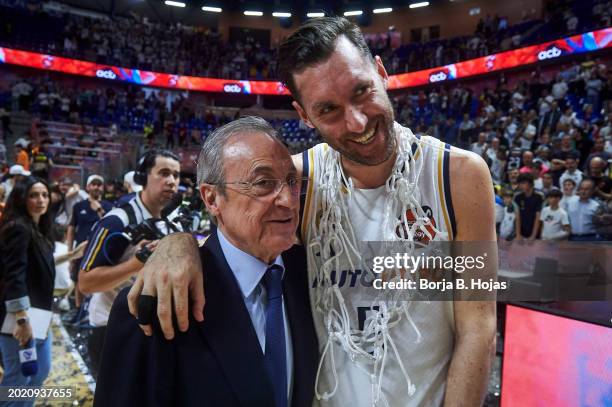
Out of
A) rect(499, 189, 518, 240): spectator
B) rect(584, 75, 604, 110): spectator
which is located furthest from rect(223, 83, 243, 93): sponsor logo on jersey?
rect(499, 189, 518, 240): spectator

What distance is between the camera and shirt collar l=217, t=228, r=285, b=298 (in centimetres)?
129

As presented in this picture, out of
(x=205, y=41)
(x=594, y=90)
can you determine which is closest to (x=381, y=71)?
(x=594, y=90)

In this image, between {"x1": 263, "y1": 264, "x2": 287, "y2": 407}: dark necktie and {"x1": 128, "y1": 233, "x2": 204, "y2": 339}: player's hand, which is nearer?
{"x1": 128, "y1": 233, "x2": 204, "y2": 339}: player's hand

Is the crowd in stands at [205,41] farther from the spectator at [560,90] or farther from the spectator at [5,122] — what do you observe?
the spectator at [5,122]

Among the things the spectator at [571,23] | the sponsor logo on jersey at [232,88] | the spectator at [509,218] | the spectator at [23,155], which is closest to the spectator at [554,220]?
the spectator at [509,218]

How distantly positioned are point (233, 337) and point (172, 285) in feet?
0.67

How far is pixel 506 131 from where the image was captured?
10.6 m

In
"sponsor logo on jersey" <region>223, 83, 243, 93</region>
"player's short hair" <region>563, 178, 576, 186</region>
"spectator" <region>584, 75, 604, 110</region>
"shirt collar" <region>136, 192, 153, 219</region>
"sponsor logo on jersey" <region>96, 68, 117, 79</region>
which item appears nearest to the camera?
"shirt collar" <region>136, 192, 153, 219</region>

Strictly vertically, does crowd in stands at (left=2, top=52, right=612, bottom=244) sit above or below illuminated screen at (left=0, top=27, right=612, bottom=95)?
below

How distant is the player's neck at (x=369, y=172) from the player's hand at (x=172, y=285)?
1.55 feet

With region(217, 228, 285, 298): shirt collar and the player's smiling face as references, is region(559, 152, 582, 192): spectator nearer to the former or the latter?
the player's smiling face

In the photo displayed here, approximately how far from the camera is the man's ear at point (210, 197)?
52.7 inches

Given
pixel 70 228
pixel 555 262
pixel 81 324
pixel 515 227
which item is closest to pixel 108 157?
pixel 70 228

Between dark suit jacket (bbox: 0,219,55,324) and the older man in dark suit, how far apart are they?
2039 mm
